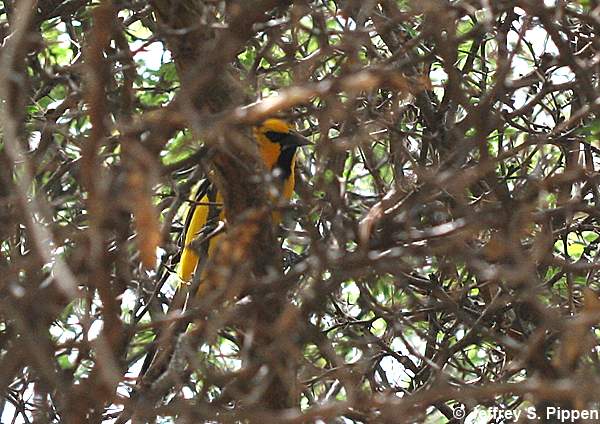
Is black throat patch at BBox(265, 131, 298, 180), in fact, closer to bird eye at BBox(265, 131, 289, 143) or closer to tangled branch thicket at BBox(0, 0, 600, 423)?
bird eye at BBox(265, 131, 289, 143)

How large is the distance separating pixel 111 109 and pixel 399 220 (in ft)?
4.94

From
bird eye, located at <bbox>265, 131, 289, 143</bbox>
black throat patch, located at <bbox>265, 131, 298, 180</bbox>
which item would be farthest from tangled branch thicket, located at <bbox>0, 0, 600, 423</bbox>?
bird eye, located at <bbox>265, 131, 289, 143</bbox>

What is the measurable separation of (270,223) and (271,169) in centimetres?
168

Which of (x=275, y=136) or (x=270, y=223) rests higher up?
(x=275, y=136)

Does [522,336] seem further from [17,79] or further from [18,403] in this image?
[17,79]

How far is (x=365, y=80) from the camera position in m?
1.74

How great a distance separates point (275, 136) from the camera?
5.14m

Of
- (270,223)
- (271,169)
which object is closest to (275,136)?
(271,169)

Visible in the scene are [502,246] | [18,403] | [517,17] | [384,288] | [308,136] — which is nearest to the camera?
[502,246]

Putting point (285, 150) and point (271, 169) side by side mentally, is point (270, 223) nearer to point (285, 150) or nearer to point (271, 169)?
point (271, 169)

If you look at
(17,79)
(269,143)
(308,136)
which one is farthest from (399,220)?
(269,143)

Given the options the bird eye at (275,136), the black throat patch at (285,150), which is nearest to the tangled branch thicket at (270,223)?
the black throat patch at (285,150)

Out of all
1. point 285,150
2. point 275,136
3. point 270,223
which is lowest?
point 270,223

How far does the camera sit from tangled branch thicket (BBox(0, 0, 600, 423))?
1839mm
